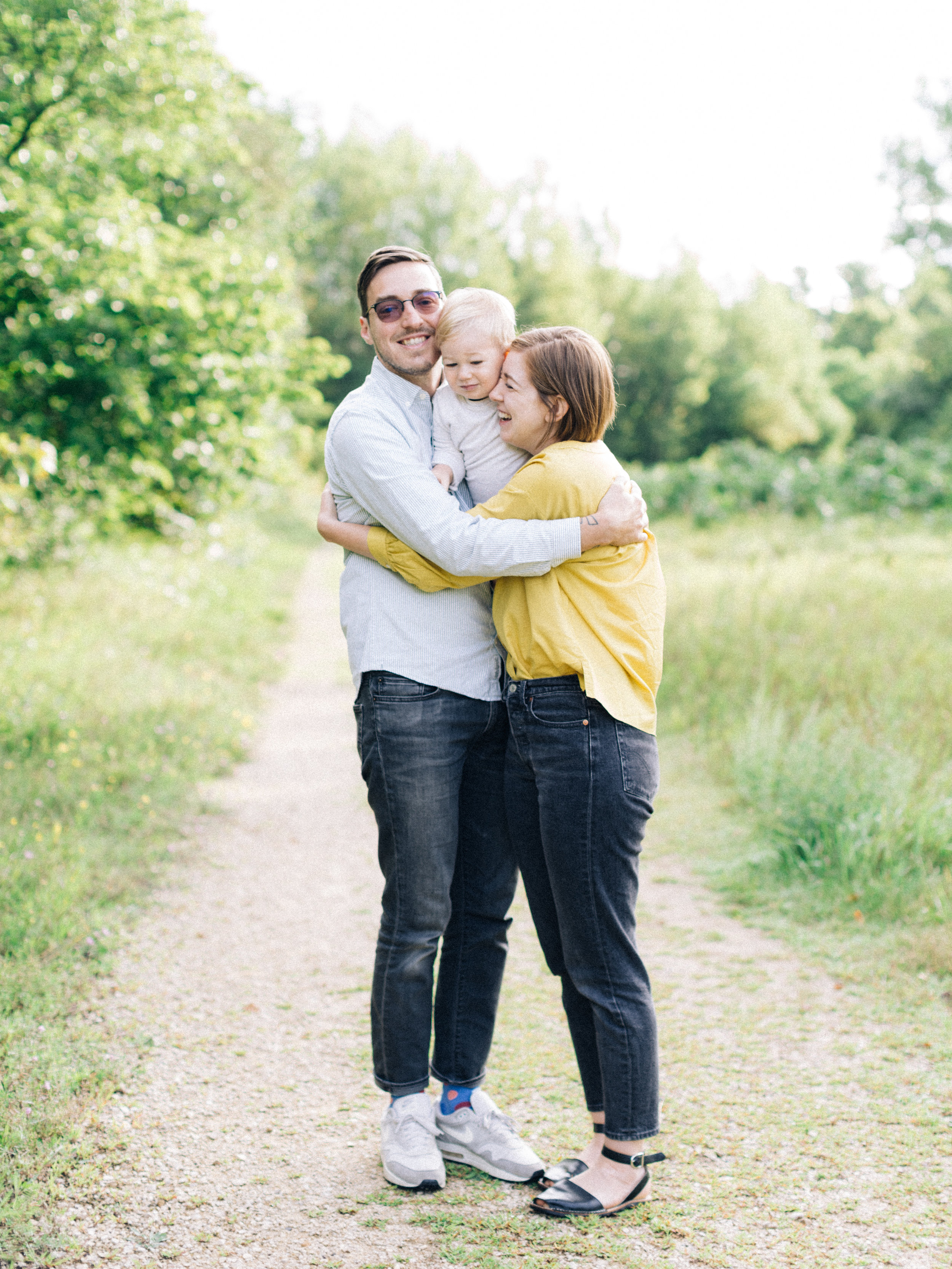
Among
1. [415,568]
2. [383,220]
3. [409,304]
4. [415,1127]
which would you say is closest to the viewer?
[415,568]

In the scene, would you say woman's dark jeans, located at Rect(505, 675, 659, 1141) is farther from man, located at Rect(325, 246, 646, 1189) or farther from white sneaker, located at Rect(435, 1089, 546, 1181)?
white sneaker, located at Rect(435, 1089, 546, 1181)

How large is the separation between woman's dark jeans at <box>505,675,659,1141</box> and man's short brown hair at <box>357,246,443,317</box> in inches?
40.7

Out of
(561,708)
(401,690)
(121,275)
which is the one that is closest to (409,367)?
(401,690)

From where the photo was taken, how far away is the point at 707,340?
33.3 metres

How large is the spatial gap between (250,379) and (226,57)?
3118mm

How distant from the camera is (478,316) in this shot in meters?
2.27

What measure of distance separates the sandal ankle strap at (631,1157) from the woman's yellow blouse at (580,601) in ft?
3.31

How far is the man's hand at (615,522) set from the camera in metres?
2.17

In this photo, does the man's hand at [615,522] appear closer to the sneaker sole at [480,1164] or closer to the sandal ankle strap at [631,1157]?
the sandal ankle strap at [631,1157]

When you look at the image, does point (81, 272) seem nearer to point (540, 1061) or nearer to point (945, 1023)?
point (540, 1061)

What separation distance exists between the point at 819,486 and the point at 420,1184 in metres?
15.3

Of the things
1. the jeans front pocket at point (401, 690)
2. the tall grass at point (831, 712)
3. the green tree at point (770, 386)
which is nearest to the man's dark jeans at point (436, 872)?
the jeans front pocket at point (401, 690)

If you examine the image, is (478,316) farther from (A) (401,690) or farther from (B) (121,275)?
(B) (121,275)

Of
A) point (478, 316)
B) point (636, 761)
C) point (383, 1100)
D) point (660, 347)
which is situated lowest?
point (383, 1100)
